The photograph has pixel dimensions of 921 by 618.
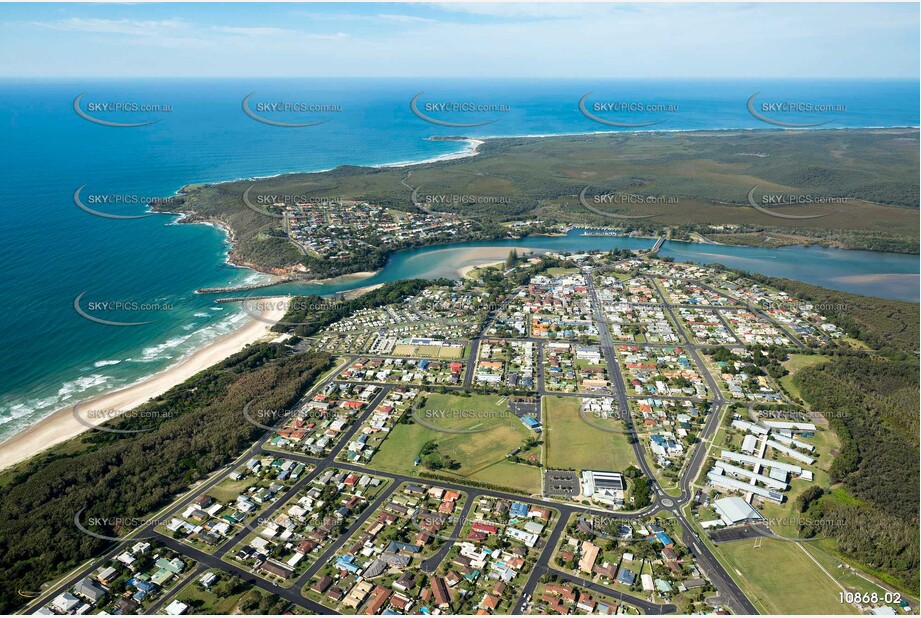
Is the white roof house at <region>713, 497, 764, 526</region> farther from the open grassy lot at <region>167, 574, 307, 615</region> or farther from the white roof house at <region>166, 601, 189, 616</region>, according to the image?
the white roof house at <region>166, 601, 189, 616</region>

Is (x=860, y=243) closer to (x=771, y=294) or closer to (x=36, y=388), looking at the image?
(x=771, y=294)

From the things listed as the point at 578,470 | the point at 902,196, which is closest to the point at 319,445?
the point at 578,470

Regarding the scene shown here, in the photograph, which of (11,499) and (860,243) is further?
(860,243)

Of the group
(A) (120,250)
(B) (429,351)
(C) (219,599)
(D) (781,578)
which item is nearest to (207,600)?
(C) (219,599)

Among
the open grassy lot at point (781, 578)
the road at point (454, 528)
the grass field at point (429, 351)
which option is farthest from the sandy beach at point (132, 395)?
the open grassy lot at point (781, 578)

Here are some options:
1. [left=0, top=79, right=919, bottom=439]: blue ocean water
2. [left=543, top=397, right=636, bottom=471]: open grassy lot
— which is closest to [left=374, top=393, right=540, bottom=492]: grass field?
[left=543, top=397, right=636, bottom=471]: open grassy lot

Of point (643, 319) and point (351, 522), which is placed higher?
point (643, 319)

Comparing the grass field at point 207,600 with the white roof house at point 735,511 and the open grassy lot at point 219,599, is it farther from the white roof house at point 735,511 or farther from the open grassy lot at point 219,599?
the white roof house at point 735,511
